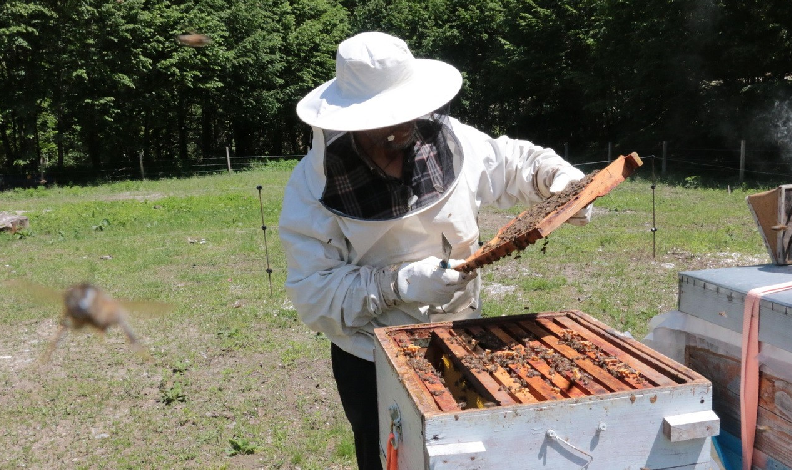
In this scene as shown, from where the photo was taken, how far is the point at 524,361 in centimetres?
166

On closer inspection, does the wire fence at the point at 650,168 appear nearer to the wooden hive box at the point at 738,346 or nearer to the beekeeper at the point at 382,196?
the beekeeper at the point at 382,196

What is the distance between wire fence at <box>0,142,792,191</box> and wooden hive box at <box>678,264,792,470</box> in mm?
9418

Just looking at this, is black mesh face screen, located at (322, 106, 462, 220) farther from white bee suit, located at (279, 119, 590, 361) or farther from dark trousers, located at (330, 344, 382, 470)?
dark trousers, located at (330, 344, 382, 470)

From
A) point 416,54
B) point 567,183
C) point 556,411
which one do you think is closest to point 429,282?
point 567,183

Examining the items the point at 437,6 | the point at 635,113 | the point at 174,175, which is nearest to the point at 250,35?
the point at 174,175

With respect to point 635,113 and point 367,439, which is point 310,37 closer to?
point 635,113

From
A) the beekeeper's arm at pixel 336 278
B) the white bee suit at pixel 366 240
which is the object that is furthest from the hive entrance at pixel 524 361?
the white bee suit at pixel 366 240

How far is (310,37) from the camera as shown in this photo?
27.1 meters

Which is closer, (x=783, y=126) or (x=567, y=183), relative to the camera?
(x=567, y=183)

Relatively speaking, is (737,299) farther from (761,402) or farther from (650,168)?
(650,168)

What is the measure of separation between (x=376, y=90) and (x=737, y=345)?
120 cm

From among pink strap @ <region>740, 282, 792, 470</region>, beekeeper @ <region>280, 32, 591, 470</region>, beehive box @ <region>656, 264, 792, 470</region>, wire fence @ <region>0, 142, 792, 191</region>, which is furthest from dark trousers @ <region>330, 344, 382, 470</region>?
wire fence @ <region>0, 142, 792, 191</region>

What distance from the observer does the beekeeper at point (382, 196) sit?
6.47ft

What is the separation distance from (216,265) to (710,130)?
13445 mm
